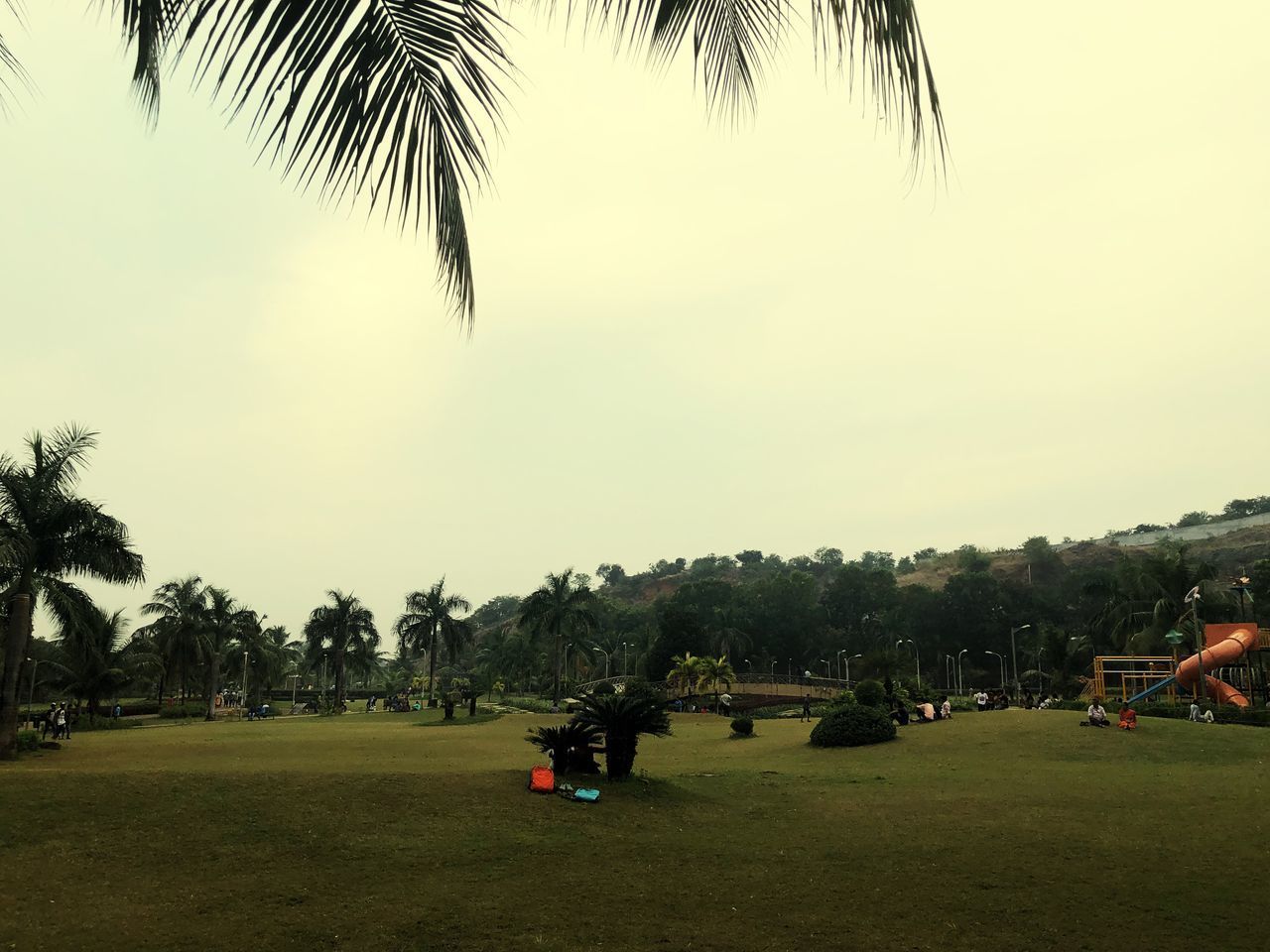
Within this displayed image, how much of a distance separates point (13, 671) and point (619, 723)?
17.7m

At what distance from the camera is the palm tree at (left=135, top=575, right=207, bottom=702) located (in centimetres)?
5928

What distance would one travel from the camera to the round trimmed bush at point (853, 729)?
88.3 feet

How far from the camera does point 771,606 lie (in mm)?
125375

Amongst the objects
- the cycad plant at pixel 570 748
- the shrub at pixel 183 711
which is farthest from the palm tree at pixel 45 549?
the shrub at pixel 183 711

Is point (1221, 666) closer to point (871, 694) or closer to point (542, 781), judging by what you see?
point (871, 694)

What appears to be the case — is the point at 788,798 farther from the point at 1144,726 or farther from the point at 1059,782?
the point at 1144,726

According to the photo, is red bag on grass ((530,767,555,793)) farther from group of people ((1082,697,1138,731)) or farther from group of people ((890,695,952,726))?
group of people ((1082,697,1138,731))

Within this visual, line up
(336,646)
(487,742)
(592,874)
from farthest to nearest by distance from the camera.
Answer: (336,646) < (487,742) < (592,874)

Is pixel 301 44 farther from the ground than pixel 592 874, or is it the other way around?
pixel 301 44

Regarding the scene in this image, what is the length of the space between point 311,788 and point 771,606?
112 meters

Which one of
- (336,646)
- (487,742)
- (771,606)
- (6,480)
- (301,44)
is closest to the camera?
(301,44)

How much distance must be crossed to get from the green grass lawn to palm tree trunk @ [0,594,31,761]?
6.81 m

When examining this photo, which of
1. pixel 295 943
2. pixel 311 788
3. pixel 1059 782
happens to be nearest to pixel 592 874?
pixel 295 943

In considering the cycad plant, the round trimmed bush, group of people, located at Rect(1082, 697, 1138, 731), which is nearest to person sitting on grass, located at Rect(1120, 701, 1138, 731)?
group of people, located at Rect(1082, 697, 1138, 731)
